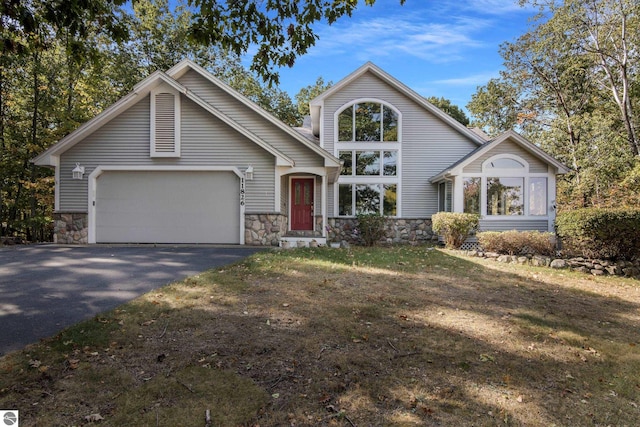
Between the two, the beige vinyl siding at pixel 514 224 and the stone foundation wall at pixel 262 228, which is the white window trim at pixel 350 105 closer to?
the beige vinyl siding at pixel 514 224

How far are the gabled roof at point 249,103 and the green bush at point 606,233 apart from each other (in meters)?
7.01

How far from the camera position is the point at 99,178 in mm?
11102

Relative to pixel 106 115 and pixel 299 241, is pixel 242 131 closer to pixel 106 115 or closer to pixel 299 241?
pixel 299 241

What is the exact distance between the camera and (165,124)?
11039mm

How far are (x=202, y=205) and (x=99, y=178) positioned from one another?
336 centimetres

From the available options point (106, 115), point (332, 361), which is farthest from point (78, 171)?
point (332, 361)

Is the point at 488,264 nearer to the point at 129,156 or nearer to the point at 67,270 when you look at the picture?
the point at 67,270

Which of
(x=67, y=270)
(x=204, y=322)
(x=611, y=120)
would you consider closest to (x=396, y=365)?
(x=204, y=322)

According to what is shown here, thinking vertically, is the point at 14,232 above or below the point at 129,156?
below

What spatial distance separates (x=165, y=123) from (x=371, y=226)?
8084mm

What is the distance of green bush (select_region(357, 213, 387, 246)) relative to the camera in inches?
545

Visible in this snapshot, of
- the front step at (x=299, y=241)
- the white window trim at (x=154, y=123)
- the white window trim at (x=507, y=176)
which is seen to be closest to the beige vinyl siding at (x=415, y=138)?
the white window trim at (x=507, y=176)

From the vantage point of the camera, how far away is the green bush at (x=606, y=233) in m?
8.81

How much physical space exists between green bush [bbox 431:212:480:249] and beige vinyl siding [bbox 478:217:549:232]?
65cm
